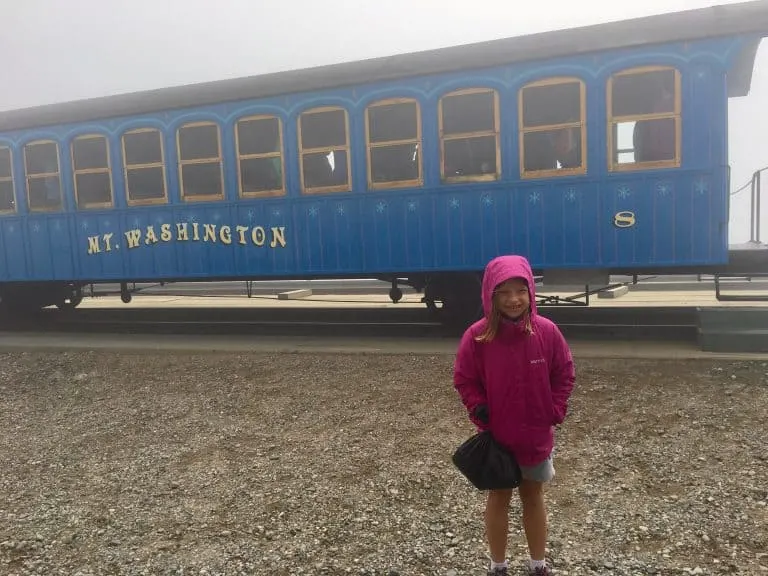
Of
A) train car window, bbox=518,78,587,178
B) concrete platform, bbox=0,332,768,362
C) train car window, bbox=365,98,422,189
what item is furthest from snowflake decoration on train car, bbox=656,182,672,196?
train car window, bbox=365,98,422,189

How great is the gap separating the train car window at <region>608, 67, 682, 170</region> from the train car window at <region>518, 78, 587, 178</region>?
336 mm

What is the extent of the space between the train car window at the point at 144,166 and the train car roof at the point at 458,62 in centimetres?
37

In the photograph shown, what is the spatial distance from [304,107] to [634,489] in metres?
6.05

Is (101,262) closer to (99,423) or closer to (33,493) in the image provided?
(99,423)

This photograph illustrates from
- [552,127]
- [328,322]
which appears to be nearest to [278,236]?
[328,322]

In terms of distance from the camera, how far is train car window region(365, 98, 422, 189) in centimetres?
716

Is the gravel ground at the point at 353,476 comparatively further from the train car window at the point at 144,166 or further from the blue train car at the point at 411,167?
the train car window at the point at 144,166

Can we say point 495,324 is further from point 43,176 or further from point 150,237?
point 43,176

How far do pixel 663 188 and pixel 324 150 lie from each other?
4.13 m

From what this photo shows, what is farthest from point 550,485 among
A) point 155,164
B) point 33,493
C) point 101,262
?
point 101,262

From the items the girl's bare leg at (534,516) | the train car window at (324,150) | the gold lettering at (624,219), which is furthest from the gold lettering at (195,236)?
the girl's bare leg at (534,516)

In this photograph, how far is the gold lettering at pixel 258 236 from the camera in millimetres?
7934

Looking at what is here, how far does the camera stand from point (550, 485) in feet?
11.3

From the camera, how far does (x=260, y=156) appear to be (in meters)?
7.80
